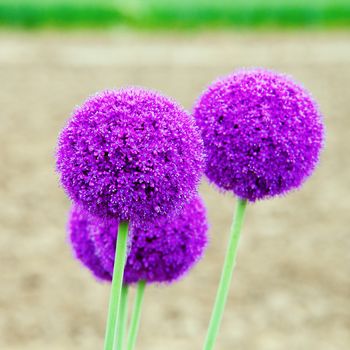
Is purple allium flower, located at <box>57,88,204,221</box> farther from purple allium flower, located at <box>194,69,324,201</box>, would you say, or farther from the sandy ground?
the sandy ground

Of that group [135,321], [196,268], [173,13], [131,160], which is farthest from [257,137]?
[173,13]

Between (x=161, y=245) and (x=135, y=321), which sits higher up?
(x=161, y=245)

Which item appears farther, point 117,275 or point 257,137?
point 257,137

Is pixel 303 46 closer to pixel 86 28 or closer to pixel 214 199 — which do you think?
pixel 86 28

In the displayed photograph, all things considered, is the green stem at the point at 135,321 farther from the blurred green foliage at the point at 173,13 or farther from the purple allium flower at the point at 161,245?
the blurred green foliage at the point at 173,13

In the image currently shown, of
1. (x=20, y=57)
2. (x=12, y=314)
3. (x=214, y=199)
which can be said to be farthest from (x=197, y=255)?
(x=20, y=57)

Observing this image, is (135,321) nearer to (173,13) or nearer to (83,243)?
(83,243)
